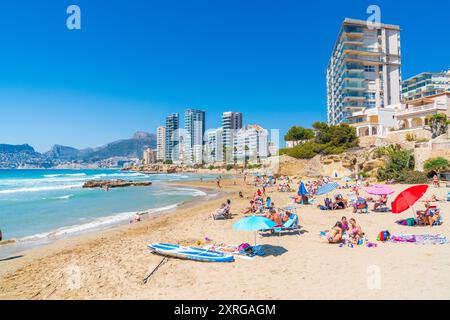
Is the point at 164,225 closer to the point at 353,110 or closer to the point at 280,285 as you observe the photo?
the point at 280,285

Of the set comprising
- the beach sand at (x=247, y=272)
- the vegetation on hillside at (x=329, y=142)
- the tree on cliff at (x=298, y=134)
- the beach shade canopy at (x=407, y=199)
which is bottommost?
the beach sand at (x=247, y=272)

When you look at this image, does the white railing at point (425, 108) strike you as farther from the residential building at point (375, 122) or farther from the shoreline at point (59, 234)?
the shoreline at point (59, 234)

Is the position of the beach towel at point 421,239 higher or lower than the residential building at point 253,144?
lower

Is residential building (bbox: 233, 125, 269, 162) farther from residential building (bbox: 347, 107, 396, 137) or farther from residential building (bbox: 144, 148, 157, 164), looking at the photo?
residential building (bbox: 347, 107, 396, 137)

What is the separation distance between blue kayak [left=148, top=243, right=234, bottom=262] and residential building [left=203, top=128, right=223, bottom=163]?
130 meters

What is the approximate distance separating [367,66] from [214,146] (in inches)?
4181

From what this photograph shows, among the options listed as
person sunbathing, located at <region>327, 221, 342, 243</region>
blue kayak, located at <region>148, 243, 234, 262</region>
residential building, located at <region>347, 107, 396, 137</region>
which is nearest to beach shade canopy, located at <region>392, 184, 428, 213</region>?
person sunbathing, located at <region>327, 221, 342, 243</region>

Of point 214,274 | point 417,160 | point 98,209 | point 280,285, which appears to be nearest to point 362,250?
point 280,285

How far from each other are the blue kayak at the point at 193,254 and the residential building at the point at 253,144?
118488mm

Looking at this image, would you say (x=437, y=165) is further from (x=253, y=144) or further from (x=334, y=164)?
(x=253, y=144)

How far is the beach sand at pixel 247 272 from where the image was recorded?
5.71 metres

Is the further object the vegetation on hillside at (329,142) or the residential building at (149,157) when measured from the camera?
the residential building at (149,157)

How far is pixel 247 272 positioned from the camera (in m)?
6.94

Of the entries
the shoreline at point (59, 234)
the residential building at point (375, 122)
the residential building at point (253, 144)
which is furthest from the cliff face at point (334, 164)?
the residential building at point (253, 144)
